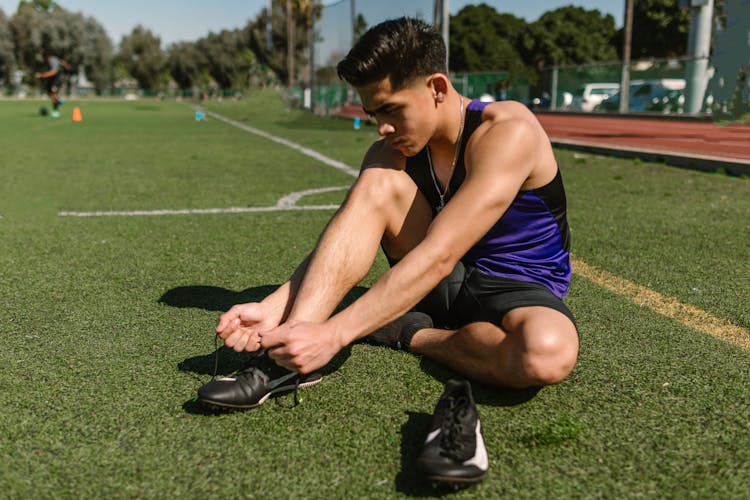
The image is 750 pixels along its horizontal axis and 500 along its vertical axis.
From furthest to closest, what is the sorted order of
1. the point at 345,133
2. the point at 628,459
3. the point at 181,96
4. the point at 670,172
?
the point at 181,96 < the point at 345,133 < the point at 670,172 < the point at 628,459

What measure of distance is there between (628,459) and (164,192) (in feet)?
20.7

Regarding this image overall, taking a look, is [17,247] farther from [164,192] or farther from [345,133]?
[345,133]

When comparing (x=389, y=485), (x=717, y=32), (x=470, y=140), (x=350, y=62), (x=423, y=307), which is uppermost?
(x=717, y=32)

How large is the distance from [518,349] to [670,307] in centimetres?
152

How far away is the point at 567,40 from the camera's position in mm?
63094

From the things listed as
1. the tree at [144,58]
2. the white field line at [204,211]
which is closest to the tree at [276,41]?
the tree at [144,58]

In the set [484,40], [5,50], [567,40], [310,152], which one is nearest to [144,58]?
[5,50]

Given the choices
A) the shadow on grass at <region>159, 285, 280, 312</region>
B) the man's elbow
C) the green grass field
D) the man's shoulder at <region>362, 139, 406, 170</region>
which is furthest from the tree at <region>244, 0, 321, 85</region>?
the man's elbow

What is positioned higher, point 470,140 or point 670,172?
point 470,140

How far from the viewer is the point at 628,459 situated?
2104mm

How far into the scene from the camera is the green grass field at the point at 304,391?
2.01 metres

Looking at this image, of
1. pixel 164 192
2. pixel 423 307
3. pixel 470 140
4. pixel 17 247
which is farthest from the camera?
pixel 164 192

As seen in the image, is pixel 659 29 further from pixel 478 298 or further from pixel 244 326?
pixel 244 326

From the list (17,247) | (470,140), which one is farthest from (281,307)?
(17,247)
